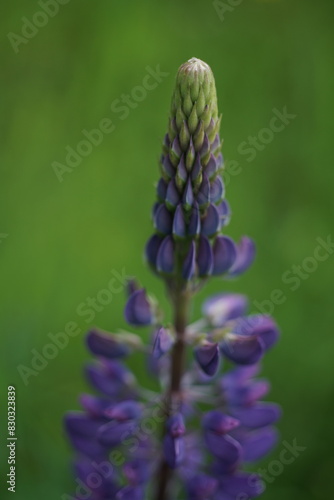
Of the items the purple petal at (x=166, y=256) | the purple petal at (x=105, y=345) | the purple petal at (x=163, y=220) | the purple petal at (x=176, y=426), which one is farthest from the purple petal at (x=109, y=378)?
the purple petal at (x=163, y=220)

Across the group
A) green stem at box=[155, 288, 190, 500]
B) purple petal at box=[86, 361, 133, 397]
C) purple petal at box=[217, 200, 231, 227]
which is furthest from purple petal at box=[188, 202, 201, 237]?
purple petal at box=[86, 361, 133, 397]

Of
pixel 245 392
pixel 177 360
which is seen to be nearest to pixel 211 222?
pixel 177 360

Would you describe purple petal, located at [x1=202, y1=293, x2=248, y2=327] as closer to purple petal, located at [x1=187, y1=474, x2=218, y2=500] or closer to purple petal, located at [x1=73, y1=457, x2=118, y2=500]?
purple petal, located at [x1=187, y1=474, x2=218, y2=500]

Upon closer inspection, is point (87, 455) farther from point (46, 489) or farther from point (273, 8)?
point (273, 8)

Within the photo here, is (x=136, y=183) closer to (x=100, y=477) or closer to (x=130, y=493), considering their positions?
(x=100, y=477)

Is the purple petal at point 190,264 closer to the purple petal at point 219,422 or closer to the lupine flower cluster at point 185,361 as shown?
the lupine flower cluster at point 185,361
